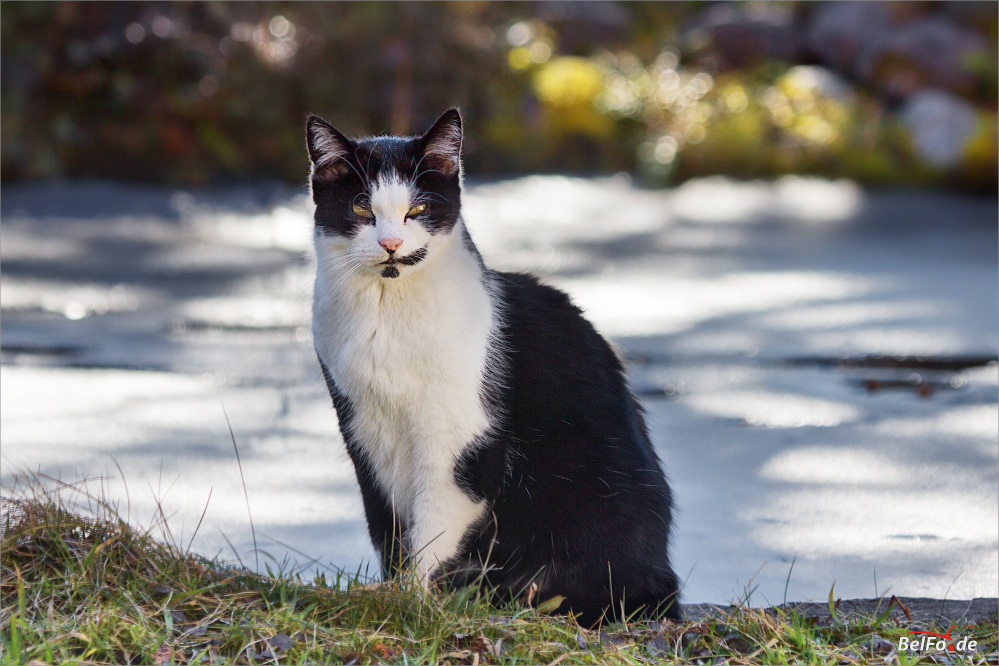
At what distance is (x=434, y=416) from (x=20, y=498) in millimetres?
1113

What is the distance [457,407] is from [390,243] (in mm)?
432

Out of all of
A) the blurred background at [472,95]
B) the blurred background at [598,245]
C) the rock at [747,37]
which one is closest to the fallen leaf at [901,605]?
the blurred background at [598,245]

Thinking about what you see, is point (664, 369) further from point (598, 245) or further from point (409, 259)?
point (598, 245)

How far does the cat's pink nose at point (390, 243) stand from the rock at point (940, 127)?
409 inches

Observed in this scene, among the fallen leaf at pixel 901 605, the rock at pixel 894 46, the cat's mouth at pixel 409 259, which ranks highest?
the rock at pixel 894 46

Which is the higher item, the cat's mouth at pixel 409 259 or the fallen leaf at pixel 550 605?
the cat's mouth at pixel 409 259

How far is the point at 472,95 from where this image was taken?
1214cm

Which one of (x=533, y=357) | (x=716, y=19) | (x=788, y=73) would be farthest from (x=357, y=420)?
(x=716, y=19)

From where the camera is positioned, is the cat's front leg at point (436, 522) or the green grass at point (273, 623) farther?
the cat's front leg at point (436, 522)

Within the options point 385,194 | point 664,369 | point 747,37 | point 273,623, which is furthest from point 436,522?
point 747,37

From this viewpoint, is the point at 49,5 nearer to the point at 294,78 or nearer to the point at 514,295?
the point at 294,78

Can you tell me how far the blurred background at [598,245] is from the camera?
341cm

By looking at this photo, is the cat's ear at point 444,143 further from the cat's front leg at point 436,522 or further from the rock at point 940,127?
the rock at point 940,127

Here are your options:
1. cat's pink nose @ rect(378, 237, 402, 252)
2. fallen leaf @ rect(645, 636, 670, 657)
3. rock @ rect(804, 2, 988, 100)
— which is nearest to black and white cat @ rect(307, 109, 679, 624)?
cat's pink nose @ rect(378, 237, 402, 252)
